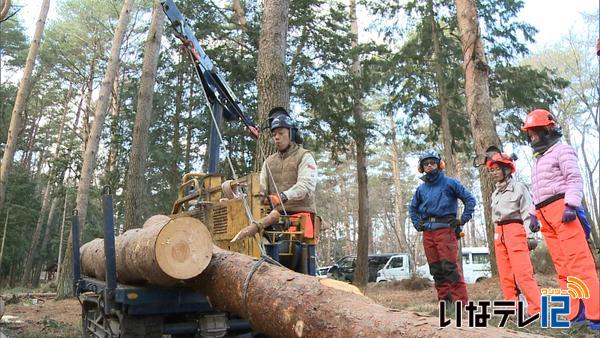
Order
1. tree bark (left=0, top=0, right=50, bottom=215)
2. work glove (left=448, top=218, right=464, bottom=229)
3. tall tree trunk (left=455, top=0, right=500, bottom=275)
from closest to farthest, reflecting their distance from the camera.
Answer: work glove (left=448, top=218, right=464, bottom=229)
tall tree trunk (left=455, top=0, right=500, bottom=275)
tree bark (left=0, top=0, right=50, bottom=215)

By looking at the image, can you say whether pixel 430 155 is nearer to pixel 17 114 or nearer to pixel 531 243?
pixel 531 243

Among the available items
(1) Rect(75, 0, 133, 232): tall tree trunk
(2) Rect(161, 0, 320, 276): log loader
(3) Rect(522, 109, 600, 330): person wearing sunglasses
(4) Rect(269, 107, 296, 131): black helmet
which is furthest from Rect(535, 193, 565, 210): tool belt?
(1) Rect(75, 0, 133, 232): tall tree trunk

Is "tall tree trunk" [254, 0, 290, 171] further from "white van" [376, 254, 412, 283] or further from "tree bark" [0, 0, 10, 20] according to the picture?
"white van" [376, 254, 412, 283]

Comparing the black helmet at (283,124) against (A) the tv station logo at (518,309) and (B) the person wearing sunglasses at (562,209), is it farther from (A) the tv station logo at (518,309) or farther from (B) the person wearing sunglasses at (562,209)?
(A) the tv station logo at (518,309)

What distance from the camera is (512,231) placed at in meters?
5.07

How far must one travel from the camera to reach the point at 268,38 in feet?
25.4

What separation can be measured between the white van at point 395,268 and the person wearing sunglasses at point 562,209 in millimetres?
17790

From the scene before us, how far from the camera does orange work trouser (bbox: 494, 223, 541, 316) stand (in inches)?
188

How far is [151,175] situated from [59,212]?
23.6 metres

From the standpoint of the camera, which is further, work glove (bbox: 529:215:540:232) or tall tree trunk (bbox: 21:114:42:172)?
tall tree trunk (bbox: 21:114:42:172)

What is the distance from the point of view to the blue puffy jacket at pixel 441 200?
5520 mm

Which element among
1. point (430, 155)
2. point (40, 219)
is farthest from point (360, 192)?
point (40, 219)

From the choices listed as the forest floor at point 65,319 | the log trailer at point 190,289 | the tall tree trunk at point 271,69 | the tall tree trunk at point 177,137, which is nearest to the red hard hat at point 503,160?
the forest floor at point 65,319

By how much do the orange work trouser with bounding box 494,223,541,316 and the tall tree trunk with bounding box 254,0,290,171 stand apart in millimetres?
3588
